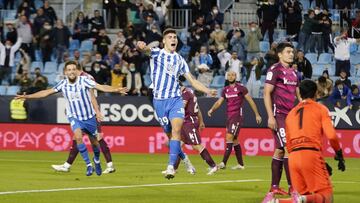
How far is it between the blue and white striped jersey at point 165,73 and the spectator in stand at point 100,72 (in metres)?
15.3

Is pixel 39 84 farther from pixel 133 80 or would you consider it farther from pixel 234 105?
pixel 234 105

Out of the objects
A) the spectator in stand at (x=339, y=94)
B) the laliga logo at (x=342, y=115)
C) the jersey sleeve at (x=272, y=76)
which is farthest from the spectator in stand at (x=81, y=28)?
the jersey sleeve at (x=272, y=76)

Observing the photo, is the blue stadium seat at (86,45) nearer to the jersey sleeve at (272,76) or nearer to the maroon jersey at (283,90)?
the maroon jersey at (283,90)

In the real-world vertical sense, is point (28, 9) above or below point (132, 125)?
above

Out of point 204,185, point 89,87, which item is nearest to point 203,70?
point 89,87

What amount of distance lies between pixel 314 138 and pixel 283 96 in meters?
3.95

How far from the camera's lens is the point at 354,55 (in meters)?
34.8

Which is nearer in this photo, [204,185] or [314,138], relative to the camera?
[314,138]

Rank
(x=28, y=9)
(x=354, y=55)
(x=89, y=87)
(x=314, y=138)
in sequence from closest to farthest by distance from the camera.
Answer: (x=314, y=138)
(x=89, y=87)
(x=354, y=55)
(x=28, y=9)

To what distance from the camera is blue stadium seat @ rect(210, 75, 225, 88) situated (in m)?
34.4

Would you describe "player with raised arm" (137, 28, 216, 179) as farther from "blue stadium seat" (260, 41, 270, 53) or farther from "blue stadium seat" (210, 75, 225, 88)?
"blue stadium seat" (260, 41, 270, 53)

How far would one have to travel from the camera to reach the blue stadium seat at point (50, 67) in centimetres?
3678

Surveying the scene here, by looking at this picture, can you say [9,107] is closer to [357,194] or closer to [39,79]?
[39,79]

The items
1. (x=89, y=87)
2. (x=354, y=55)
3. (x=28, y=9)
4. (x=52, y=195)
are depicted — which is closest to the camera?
(x=52, y=195)
